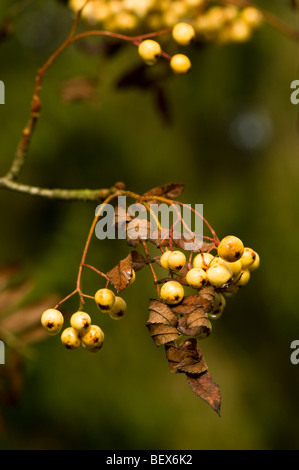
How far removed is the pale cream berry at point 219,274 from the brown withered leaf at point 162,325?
0.06 m

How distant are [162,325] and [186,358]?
0.04 meters

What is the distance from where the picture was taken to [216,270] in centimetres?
55

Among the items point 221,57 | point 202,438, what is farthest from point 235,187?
point 202,438

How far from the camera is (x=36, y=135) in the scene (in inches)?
89.4

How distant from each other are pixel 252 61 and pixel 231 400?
6.15ft

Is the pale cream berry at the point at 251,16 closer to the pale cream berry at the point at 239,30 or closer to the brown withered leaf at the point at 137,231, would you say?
the pale cream berry at the point at 239,30

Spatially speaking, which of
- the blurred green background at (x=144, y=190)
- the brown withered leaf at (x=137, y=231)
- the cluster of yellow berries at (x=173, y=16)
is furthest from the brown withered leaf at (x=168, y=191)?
the blurred green background at (x=144, y=190)

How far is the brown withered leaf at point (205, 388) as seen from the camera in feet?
1.64

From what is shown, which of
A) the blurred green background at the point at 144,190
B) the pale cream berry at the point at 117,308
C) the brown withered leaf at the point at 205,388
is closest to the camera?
the brown withered leaf at the point at 205,388

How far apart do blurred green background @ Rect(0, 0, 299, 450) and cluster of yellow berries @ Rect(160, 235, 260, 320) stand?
1491mm

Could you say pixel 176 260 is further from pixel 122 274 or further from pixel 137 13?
pixel 137 13

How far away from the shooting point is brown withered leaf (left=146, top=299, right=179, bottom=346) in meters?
0.53

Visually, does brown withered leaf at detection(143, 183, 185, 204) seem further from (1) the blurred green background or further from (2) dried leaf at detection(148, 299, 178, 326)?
(1) the blurred green background

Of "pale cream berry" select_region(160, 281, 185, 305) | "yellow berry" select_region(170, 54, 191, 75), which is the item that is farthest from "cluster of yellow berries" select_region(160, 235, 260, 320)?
"yellow berry" select_region(170, 54, 191, 75)
